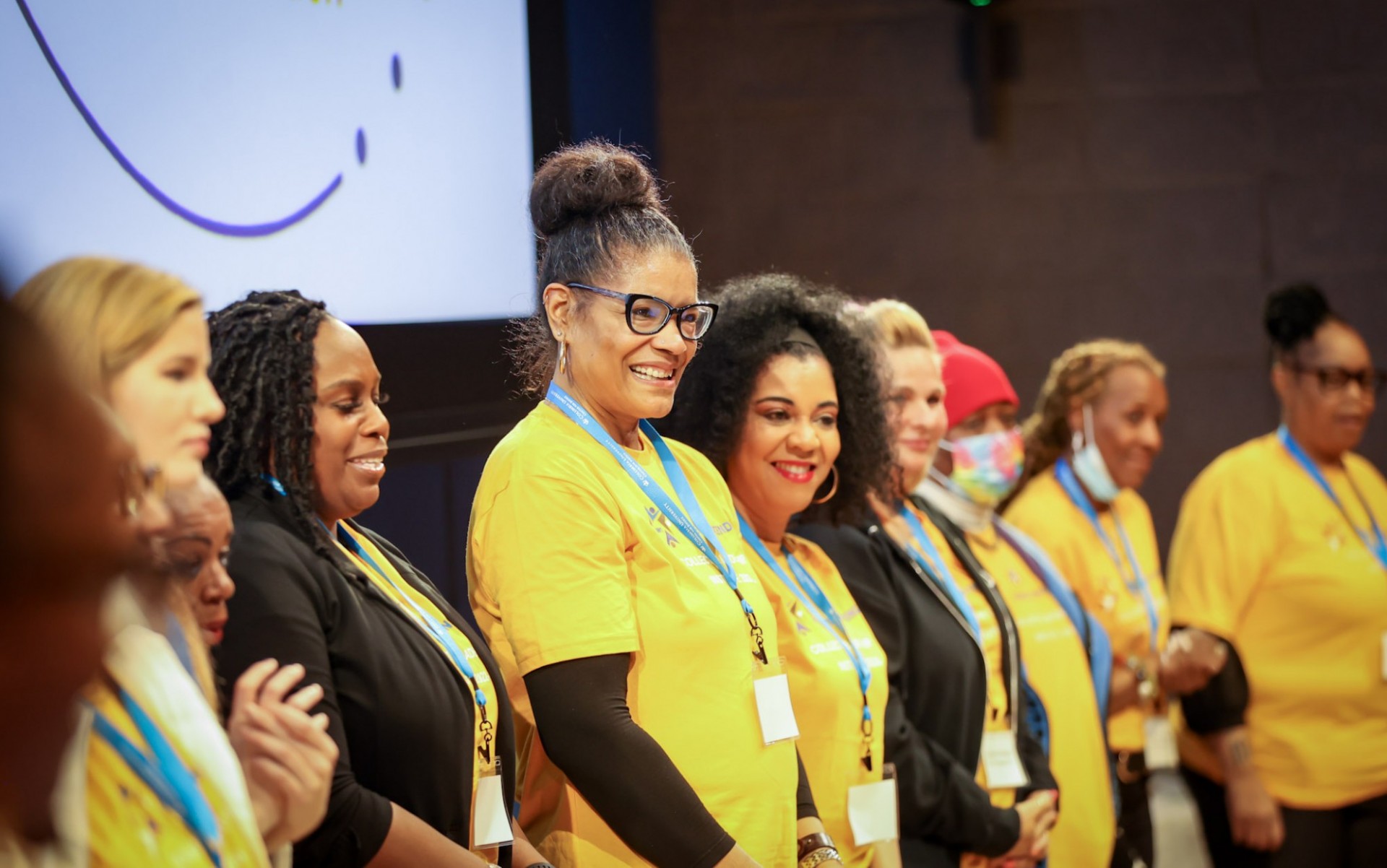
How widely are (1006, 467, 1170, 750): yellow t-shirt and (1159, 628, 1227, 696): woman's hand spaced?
0.07 m

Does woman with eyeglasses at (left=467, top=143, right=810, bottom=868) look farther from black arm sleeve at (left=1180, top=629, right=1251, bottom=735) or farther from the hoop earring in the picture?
black arm sleeve at (left=1180, top=629, right=1251, bottom=735)

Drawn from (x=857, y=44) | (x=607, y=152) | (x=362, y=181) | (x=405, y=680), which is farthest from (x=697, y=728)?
(x=857, y=44)

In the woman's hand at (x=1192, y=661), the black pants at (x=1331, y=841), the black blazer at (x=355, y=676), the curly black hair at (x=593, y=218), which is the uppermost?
the curly black hair at (x=593, y=218)

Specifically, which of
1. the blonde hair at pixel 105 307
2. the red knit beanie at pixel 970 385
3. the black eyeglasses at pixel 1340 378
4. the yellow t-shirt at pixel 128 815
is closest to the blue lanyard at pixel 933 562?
the red knit beanie at pixel 970 385

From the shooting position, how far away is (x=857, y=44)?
4.70 m

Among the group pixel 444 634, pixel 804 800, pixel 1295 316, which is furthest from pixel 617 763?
pixel 1295 316

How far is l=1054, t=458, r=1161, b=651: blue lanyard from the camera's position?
3613 millimetres

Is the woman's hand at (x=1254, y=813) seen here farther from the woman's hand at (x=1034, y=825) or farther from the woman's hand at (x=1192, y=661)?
the woman's hand at (x=1034, y=825)

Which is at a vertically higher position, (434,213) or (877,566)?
(434,213)

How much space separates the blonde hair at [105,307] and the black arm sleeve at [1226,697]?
9.68 feet

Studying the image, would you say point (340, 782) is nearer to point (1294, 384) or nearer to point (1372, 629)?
point (1372, 629)

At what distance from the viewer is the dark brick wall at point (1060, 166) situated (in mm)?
4668

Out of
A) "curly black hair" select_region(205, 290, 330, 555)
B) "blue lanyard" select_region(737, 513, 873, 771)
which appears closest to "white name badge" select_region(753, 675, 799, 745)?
"blue lanyard" select_region(737, 513, 873, 771)

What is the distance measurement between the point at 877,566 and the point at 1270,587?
1.50m
